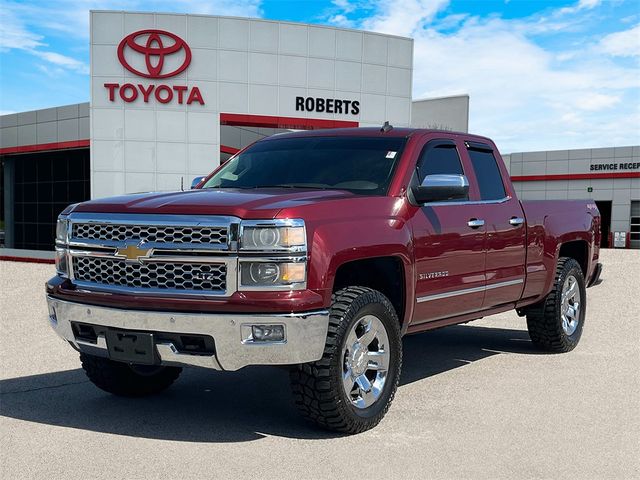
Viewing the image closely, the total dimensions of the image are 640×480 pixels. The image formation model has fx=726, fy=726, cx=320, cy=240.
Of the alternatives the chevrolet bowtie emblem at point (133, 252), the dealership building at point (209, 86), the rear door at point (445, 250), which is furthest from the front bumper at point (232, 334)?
the dealership building at point (209, 86)

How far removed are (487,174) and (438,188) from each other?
1.71 metres

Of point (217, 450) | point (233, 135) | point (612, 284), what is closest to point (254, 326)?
point (217, 450)

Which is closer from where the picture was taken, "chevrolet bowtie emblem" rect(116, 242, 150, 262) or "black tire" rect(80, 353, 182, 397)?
"chevrolet bowtie emblem" rect(116, 242, 150, 262)

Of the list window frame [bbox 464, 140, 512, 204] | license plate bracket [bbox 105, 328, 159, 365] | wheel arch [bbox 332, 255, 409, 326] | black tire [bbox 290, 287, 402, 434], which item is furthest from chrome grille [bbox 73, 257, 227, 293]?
window frame [bbox 464, 140, 512, 204]

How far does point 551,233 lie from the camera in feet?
24.5

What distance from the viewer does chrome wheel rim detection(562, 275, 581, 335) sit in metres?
7.96

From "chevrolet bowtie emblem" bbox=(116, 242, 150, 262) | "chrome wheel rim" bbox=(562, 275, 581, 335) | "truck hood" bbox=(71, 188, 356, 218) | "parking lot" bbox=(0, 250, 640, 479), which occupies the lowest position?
"parking lot" bbox=(0, 250, 640, 479)

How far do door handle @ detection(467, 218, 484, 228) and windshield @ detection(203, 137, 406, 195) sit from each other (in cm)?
87

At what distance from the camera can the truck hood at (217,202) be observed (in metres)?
4.39

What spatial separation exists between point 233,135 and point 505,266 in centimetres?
2072

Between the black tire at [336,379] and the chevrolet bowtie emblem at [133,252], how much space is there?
1194mm

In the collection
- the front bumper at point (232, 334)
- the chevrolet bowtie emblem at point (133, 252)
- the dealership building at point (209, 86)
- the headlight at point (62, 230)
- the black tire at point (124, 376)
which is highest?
the dealership building at point (209, 86)

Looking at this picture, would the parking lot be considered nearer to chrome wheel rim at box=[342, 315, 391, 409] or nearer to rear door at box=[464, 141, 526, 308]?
chrome wheel rim at box=[342, 315, 391, 409]

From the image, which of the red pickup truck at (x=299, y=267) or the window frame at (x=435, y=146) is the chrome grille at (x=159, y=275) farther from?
the window frame at (x=435, y=146)
